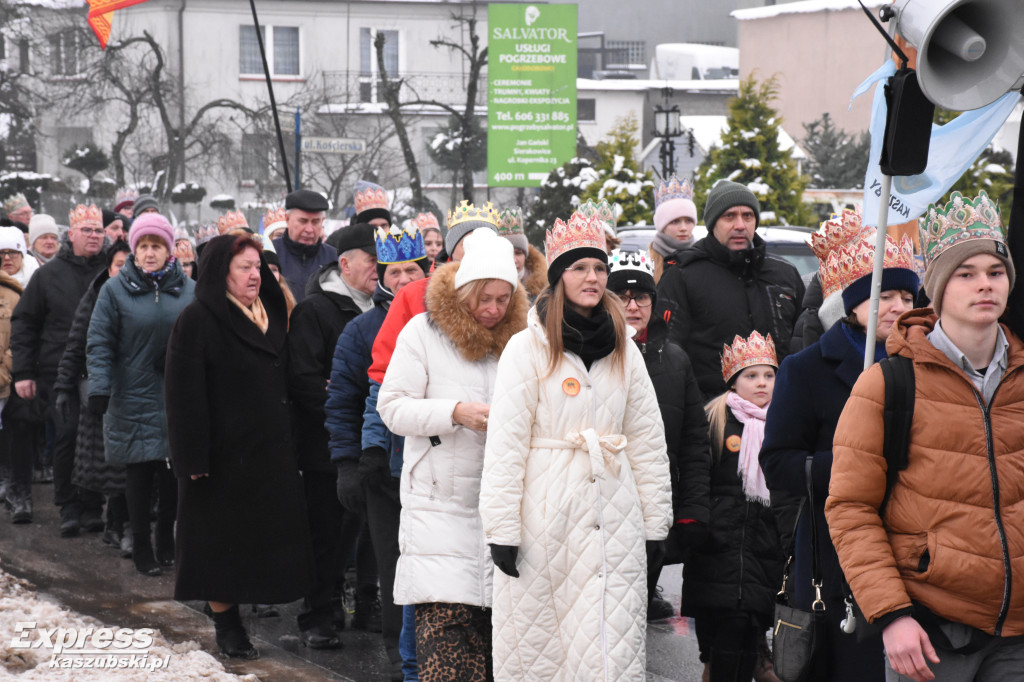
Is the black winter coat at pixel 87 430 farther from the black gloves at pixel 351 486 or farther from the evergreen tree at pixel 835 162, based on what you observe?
the evergreen tree at pixel 835 162

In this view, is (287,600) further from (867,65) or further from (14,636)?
(867,65)

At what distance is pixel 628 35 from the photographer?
209ft

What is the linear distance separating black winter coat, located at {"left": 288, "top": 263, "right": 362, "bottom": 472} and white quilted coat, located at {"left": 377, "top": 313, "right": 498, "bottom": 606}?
1.67m

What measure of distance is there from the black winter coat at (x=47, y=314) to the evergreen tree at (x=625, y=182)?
503 inches

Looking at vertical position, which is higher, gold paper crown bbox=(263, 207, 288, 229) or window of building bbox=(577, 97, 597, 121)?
window of building bbox=(577, 97, 597, 121)

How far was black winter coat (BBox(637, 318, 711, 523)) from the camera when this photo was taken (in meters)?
5.37

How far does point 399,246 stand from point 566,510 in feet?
7.42

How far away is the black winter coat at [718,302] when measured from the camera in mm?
6926

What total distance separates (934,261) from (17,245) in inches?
351

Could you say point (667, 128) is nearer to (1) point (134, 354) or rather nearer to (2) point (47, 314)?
(2) point (47, 314)

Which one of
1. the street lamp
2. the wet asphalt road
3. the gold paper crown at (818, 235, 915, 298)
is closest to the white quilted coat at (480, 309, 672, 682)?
the gold paper crown at (818, 235, 915, 298)

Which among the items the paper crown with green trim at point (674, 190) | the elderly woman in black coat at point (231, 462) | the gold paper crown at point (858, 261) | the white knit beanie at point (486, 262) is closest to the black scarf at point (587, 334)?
the white knit beanie at point (486, 262)

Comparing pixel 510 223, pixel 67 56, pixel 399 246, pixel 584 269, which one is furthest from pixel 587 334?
pixel 67 56

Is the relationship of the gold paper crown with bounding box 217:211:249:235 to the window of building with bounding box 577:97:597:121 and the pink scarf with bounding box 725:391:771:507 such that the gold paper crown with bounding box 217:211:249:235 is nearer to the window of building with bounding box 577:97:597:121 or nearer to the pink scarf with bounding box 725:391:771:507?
the pink scarf with bounding box 725:391:771:507
